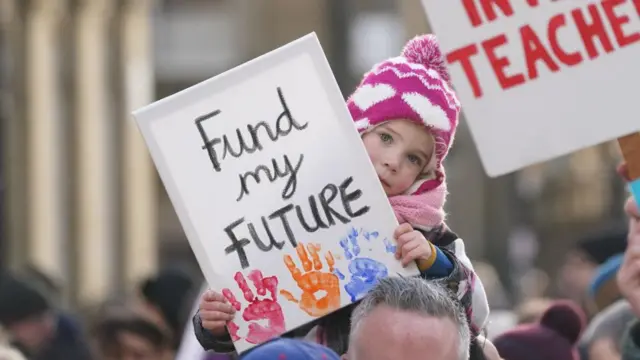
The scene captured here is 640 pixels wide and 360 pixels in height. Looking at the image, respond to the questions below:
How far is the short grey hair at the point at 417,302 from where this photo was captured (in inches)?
156

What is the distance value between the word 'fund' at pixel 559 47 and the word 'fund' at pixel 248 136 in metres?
0.40

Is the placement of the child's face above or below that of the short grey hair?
above

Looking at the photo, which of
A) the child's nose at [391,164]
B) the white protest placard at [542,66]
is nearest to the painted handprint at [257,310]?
the child's nose at [391,164]

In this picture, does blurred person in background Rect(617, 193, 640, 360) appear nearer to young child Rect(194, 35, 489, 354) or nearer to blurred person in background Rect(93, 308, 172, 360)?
young child Rect(194, 35, 489, 354)

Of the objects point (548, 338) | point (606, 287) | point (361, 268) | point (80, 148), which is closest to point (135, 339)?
point (606, 287)

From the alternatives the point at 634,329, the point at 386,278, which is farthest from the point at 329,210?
the point at 634,329

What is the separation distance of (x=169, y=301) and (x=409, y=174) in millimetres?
4699

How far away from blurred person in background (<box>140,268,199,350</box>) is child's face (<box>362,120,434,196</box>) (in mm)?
4325

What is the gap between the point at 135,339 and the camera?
866 centimetres

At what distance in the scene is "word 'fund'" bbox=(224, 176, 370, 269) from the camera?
453cm

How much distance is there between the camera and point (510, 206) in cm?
3133

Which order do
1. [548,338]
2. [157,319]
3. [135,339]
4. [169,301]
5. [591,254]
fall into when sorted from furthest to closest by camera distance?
[591,254] < [169,301] < [157,319] < [135,339] < [548,338]

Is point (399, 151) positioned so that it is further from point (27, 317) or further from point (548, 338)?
point (27, 317)

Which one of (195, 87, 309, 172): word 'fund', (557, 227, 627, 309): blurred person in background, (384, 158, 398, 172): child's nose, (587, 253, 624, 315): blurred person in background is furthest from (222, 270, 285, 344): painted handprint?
(557, 227, 627, 309): blurred person in background
